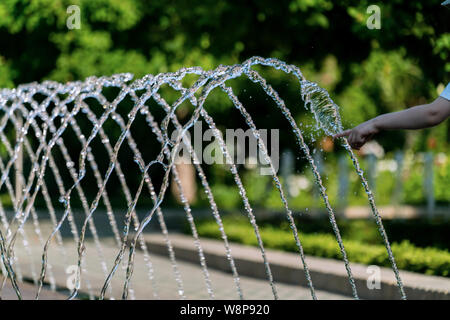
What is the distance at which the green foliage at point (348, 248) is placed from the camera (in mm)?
6288

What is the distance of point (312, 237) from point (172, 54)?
3.99m

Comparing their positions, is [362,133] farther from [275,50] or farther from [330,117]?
[275,50]

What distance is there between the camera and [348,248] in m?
7.34

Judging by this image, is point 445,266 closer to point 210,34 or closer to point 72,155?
point 210,34

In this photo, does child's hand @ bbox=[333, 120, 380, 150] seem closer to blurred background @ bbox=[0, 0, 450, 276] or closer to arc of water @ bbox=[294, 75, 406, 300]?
arc of water @ bbox=[294, 75, 406, 300]

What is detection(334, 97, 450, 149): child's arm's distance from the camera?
9.83 feet

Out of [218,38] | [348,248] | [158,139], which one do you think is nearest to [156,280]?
[158,139]

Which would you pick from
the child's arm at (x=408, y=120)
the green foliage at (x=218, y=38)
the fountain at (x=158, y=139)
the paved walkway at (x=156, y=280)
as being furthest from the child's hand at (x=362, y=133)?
the green foliage at (x=218, y=38)

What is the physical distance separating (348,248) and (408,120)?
14.5ft

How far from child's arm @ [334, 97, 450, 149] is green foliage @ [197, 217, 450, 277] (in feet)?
10.6

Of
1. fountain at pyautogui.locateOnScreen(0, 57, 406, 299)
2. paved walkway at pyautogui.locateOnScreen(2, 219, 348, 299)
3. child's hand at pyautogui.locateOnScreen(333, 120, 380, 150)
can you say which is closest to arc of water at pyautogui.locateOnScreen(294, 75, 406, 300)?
fountain at pyautogui.locateOnScreen(0, 57, 406, 299)

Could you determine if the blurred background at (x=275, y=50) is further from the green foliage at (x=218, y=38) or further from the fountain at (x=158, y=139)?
the fountain at (x=158, y=139)

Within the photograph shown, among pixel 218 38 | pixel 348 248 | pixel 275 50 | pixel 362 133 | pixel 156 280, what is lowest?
pixel 156 280

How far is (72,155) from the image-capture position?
66.0ft
